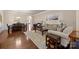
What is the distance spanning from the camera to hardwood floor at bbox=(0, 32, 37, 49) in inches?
88.6

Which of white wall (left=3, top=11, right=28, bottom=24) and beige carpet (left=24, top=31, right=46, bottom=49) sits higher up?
white wall (left=3, top=11, right=28, bottom=24)

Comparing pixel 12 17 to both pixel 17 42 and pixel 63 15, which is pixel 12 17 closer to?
pixel 17 42

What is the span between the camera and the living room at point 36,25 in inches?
88.4

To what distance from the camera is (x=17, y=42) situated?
226cm

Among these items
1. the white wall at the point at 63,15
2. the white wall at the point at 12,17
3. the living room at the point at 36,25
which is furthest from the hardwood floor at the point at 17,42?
the white wall at the point at 63,15

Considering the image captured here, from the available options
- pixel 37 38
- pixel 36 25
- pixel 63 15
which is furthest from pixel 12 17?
pixel 63 15

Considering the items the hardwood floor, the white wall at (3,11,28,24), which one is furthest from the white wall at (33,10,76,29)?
the hardwood floor

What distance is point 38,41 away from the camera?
7.53 ft

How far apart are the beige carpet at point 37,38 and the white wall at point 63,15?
0.78 feet

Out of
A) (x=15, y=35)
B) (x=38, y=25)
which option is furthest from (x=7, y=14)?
(x=38, y=25)

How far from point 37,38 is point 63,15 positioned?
54cm

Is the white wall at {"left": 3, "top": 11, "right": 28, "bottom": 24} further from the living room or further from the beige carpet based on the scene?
the beige carpet
